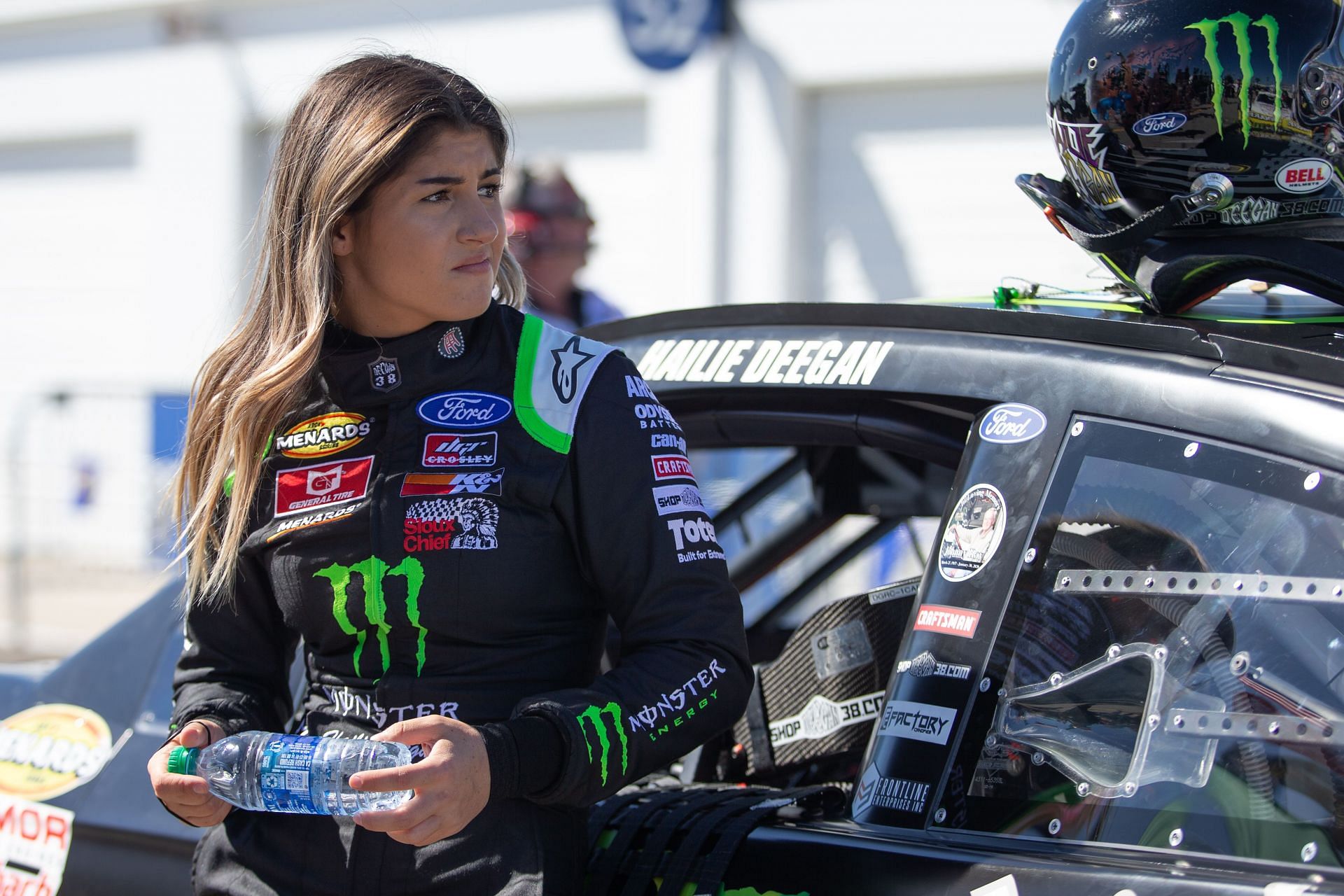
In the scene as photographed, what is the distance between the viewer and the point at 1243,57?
1.80m

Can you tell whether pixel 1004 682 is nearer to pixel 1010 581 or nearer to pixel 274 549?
pixel 1010 581

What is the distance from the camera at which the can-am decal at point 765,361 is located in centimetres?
192

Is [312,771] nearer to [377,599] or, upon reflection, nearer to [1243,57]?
[377,599]

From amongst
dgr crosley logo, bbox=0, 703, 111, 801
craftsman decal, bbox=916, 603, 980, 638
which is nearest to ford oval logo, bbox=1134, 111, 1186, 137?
→ craftsman decal, bbox=916, 603, 980, 638

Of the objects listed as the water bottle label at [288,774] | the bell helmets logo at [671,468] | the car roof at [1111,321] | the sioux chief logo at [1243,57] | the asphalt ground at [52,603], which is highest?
the sioux chief logo at [1243,57]

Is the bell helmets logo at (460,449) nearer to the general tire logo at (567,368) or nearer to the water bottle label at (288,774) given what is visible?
the general tire logo at (567,368)

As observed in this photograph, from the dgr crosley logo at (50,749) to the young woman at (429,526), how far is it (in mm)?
528

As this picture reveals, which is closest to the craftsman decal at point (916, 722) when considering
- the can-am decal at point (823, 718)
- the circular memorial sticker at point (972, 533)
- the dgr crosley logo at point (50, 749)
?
the circular memorial sticker at point (972, 533)

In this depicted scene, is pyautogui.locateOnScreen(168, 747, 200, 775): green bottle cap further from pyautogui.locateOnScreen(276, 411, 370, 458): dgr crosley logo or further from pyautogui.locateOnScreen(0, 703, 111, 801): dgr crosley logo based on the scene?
pyautogui.locateOnScreen(0, 703, 111, 801): dgr crosley logo

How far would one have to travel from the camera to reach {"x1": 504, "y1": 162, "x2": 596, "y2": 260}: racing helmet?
5.28 meters

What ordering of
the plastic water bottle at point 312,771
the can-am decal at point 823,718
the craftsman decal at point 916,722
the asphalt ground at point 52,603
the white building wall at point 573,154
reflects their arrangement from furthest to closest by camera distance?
the asphalt ground at point 52,603 < the white building wall at point 573,154 < the can-am decal at point 823,718 < the craftsman decal at point 916,722 < the plastic water bottle at point 312,771

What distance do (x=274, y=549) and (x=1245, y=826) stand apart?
3.72ft

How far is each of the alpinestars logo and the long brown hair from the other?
55 centimetres

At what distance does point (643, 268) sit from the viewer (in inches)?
347
